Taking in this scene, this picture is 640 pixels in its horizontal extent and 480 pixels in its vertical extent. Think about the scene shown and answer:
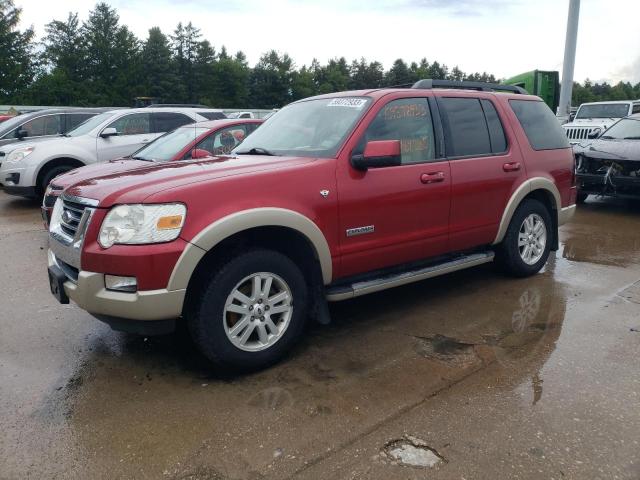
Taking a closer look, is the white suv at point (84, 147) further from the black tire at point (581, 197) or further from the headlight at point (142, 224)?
the black tire at point (581, 197)

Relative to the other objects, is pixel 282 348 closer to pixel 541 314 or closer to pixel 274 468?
pixel 274 468

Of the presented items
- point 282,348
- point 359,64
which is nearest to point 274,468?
point 282,348

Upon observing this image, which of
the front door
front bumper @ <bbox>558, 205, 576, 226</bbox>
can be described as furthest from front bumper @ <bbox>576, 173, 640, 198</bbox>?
the front door

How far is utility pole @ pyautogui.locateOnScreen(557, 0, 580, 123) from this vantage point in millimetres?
16406

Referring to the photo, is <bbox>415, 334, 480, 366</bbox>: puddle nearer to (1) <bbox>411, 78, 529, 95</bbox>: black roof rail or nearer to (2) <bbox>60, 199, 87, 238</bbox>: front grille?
(1) <bbox>411, 78, 529, 95</bbox>: black roof rail

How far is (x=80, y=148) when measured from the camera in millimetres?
9414

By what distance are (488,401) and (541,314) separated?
1.66 metres

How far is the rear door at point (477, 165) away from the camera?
453cm

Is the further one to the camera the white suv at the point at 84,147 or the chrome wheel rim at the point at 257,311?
the white suv at the point at 84,147

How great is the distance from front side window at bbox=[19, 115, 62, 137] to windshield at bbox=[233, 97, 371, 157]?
852 centimetres

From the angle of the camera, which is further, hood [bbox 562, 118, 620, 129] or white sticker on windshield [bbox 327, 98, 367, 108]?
hood [bbox 562, 118, 620, 129]

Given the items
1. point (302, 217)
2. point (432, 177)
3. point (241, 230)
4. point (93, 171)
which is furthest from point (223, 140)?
point (241, 230)

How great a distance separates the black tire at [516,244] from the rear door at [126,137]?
6992mm

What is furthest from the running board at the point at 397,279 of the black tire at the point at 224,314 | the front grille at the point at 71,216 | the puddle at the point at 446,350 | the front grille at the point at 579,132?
the front grille at the point at 579,132
